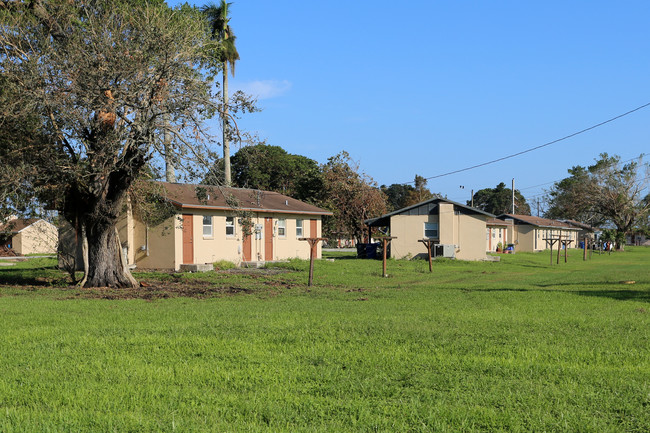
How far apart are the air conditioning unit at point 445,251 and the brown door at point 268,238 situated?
12.0 m

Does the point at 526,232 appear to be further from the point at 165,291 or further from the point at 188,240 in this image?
the point at 165,291

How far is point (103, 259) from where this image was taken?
62.7 feet

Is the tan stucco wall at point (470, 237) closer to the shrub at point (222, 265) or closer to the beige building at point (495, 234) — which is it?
the beige building at point (495, 234)

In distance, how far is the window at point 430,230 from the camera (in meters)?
38.5

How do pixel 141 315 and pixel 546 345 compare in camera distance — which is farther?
pixel 141 315

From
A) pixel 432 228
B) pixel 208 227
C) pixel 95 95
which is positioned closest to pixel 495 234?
pixel 432 228

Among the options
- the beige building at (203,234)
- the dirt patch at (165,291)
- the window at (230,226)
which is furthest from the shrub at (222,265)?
the dirt patch at (165,291)

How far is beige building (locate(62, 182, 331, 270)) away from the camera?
2612 cm

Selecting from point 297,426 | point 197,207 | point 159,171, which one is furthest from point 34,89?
A: point 297,426

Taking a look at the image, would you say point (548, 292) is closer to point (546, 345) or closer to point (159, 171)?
point (546, 345)

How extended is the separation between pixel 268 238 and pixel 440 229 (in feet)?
42.5

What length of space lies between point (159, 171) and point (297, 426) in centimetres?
1518

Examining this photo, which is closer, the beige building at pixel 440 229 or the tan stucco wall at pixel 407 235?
the beige building at pixel 440 229

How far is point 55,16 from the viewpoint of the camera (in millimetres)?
17656
